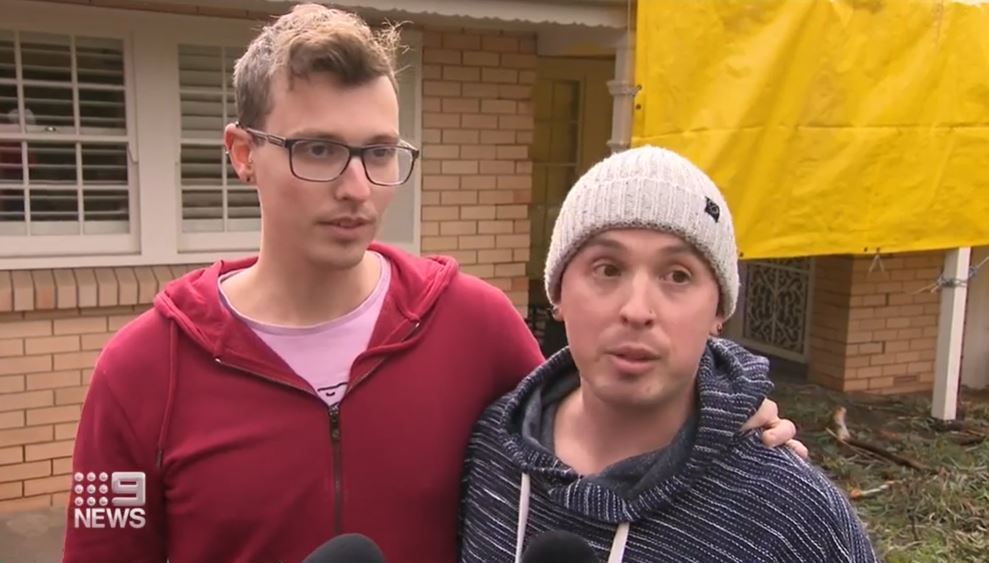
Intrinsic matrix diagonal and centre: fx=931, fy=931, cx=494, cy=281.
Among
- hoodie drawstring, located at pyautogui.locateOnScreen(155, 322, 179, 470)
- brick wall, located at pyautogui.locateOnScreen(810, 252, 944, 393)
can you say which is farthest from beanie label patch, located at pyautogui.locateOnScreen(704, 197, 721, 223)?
brick wall, located at pyautogui.locateOnScreen(810, 252, 944, 393)

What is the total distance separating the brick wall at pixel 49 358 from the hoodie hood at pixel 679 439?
3712mm

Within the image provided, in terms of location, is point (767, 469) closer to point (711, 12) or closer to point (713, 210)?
point (713, 210)

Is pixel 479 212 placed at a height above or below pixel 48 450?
above

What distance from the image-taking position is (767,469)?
4.90 ft

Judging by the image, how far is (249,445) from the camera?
1714 millimetres

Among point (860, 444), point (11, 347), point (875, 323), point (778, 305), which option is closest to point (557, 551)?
point (11, 347)

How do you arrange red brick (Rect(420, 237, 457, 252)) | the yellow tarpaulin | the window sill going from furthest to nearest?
1. red brick (Rect(420, 237, 457, 252))
2. the yellow tarpaulin
3. the window sill

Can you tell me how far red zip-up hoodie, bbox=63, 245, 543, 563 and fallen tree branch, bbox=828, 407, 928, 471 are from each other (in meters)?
4.92

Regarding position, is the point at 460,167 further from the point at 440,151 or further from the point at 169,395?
the point at 169,395

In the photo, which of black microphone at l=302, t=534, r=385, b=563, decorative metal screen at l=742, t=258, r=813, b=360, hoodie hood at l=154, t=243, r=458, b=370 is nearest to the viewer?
black microphone at l=302, t=534, r=385, b=563

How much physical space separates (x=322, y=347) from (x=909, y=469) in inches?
202

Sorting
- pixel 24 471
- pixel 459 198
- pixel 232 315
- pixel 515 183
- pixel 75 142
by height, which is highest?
pixel 75 142

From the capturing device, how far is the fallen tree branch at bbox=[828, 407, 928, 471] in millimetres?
5891

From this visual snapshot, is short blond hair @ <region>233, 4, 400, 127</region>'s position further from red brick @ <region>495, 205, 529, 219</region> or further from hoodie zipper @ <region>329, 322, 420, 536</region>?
red brick @ <region>495, 205, 529, 219</region>
